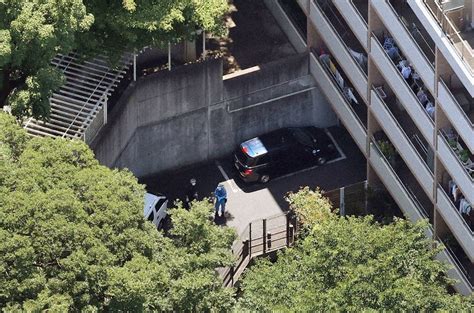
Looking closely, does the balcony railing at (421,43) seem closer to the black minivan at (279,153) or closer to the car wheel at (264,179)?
the black minivan at (279,153)

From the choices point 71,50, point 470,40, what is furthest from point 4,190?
point 470,40

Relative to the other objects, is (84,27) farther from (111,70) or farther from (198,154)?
(198,154)

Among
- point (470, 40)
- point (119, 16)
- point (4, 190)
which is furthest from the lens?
point (119, 16)

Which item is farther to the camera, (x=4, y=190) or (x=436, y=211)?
(x=436, y=211)

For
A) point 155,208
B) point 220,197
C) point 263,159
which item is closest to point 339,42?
point 263,159

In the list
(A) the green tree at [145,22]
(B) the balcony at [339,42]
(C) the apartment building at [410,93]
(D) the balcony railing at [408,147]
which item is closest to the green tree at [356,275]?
(C) the apartment building at [410,93]
